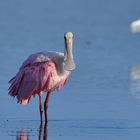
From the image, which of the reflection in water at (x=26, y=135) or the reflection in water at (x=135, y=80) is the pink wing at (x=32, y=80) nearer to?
the reflection in water at (x=26, y=135)

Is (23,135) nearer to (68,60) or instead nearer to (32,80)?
(32,80)

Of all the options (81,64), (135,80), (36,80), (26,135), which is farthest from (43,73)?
(81,64)

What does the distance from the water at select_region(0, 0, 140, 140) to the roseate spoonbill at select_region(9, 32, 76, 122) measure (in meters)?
0.30

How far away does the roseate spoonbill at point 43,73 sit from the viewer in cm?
1265

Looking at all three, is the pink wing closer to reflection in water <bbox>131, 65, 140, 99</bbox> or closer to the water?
the water

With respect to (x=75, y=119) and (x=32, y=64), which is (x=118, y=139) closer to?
(x=75, y=119)

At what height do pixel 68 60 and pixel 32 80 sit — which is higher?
pixel 68 60

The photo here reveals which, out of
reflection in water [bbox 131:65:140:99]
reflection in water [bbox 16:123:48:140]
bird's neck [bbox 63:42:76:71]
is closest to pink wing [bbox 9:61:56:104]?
bird's neck [bbox 63:42:76:71]

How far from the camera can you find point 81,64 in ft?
58.2

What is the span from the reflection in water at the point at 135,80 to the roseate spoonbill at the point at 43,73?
5.10 feet

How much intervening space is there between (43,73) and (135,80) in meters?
3.22

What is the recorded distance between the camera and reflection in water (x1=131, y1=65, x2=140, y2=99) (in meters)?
14.2

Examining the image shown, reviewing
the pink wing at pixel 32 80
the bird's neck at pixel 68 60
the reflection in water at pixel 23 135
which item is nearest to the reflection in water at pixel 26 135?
the reflection in water at pixel 23 135

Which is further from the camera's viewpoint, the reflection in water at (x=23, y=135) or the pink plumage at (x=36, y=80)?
the pink plumage at (x=36, y=80)
